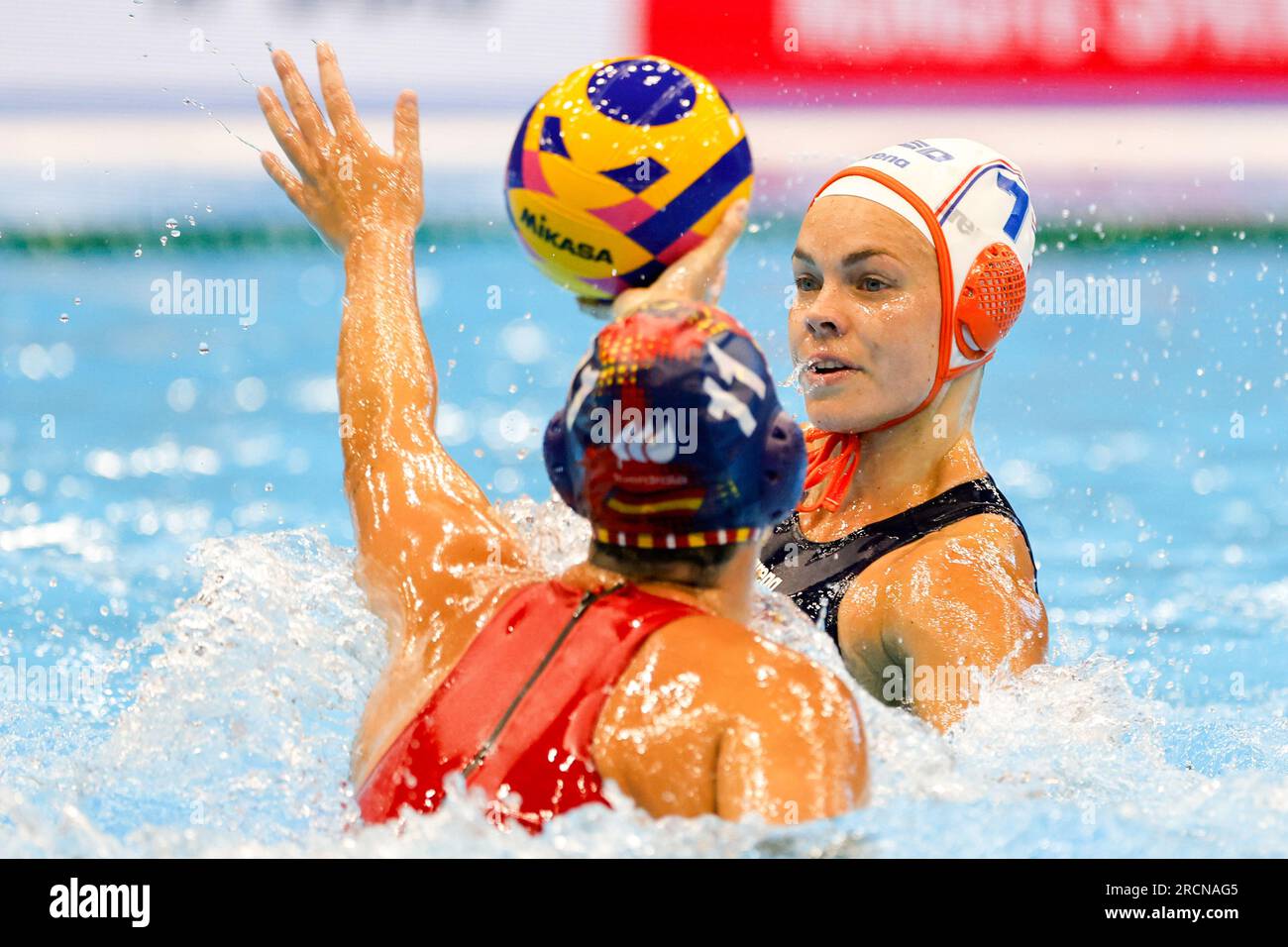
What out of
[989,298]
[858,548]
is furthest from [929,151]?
[858,548]

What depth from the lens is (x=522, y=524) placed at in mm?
3055

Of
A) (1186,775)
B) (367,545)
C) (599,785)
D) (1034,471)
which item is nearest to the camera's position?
(599,785)

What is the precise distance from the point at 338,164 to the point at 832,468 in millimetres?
1252

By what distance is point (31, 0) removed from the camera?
10.1 meters

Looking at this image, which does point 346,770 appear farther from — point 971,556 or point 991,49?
point 991,49

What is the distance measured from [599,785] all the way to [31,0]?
9666 millimetres

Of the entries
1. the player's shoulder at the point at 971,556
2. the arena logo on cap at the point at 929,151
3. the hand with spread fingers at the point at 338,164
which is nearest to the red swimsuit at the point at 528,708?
the hand with spread fingers at the point at 338,164

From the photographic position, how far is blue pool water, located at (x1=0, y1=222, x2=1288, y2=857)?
7.79 ft

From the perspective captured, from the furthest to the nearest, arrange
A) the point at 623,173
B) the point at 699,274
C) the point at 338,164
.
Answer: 1. the point at 338,164
2. the point at 623,173
3. the point at 699,274

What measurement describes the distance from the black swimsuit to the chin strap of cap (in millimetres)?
109

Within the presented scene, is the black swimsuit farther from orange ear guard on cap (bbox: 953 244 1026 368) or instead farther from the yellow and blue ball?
the yellow and blue ball

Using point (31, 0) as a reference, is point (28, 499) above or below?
below
